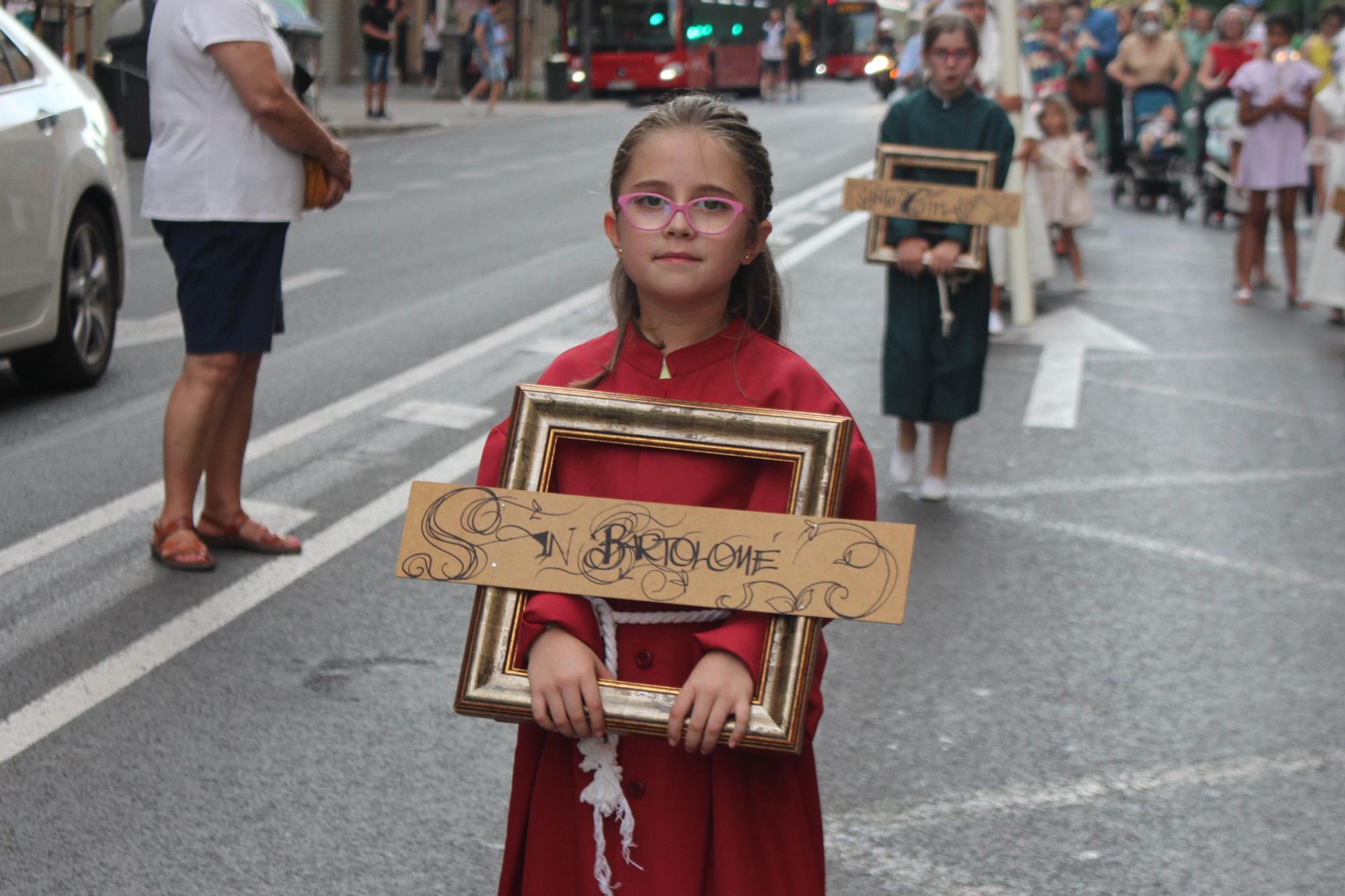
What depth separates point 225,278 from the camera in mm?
5098

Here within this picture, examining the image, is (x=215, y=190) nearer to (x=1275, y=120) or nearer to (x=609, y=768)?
(x=609, y=768)

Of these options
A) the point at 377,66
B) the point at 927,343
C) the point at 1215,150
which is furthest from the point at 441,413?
the point at 377,66

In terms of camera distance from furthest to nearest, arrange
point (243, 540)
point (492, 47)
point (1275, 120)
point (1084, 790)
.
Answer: point (492, 47), point (1275, 120), point (243, 540), point (1084, 790)

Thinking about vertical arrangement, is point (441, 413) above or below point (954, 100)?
below

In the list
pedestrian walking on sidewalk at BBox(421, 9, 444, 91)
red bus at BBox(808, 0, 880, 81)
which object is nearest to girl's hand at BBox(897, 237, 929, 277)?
pedestrian walking on sidewalk at BBox(421, 9, 444, 91)

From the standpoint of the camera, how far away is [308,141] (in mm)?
5125

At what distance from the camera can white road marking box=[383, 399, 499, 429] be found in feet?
24.3

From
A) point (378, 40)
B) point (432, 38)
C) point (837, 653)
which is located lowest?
point (837, 653)

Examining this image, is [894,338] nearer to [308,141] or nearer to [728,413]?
[308,141]

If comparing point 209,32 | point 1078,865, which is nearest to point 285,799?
point 1078,865

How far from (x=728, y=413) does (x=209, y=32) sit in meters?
3.35

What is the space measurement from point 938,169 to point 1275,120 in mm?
6625

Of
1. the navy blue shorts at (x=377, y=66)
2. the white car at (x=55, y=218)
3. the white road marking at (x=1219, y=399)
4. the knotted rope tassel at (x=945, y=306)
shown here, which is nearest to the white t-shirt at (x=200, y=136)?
the white car at (x=55, y=218)

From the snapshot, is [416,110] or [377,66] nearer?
[377,66]
